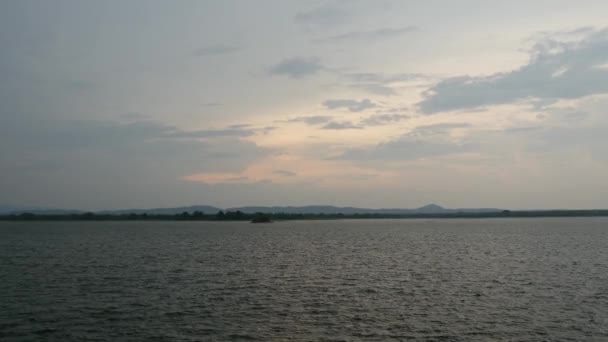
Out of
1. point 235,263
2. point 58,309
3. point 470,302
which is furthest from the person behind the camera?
point 235,263

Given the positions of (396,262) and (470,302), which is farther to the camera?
(396,262)

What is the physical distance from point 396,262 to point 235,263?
21.4 meters

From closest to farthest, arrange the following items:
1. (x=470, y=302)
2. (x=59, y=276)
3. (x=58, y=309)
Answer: (x=58, y=309), (x=470, y=302), (x=59, y=276)

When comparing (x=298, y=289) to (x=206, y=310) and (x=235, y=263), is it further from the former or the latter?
(x=235, y=263)

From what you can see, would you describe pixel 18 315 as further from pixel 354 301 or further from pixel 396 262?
pixel 396 262

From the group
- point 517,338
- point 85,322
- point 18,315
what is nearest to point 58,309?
point 18,315

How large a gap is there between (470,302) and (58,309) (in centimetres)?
3026

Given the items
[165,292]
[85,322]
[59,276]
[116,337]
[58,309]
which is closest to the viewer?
[116,337]

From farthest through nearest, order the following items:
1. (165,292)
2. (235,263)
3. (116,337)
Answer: (235,263)
(165,292)
(116,337)

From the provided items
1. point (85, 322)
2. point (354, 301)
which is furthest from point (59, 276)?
point (354, 301)

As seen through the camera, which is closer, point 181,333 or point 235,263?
point 181,333

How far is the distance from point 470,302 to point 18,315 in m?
32.2

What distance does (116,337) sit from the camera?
96.8 feet

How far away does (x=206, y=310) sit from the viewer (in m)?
37.1
